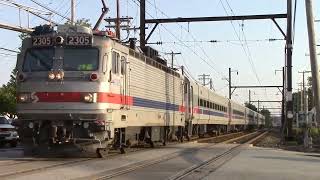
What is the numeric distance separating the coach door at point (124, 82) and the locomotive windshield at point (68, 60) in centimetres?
172

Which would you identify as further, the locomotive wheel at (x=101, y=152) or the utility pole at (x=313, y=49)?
the utility pole at (x=313, y=49)

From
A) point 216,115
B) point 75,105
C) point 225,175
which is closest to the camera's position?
point 225,175

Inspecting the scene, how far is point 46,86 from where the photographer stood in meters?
17.8

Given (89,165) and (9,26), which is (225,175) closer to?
(89,165)

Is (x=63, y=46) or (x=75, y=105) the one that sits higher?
(x=63, y=46)

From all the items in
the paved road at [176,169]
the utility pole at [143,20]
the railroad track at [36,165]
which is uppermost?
the utility pole at [143,20]

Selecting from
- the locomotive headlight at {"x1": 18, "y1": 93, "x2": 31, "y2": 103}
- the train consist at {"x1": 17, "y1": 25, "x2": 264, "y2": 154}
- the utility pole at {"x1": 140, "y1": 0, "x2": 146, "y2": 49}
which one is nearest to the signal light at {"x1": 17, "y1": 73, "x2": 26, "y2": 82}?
the train consist at {"x1": 17, "y1": 25, "x2": 264, "y2": 154}

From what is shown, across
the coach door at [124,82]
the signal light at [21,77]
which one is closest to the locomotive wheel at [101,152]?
the coach door at [124,82]

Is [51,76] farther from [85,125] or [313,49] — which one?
[313,49]

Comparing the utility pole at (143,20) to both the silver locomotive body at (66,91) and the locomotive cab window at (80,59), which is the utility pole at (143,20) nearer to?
the silver locomotive body at (66,91)

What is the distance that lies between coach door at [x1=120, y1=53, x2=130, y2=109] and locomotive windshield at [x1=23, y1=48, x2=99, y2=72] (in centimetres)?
172

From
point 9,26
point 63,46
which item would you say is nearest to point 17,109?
point 63,46

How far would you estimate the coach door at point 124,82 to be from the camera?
1956 cm

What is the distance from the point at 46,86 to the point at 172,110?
36.2 feet
